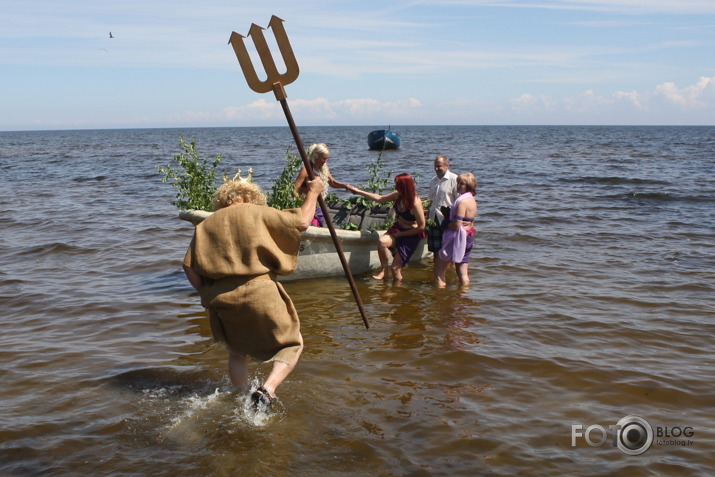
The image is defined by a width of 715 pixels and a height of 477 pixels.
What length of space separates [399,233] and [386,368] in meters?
3.05

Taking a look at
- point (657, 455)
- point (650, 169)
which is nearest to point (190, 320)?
point (657, 455)

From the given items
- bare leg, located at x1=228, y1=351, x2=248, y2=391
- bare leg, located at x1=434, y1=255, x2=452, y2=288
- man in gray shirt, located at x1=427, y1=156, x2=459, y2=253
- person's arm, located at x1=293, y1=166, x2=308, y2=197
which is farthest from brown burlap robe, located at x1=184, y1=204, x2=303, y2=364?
man in gray shirt, located at x1=427, y1=156, x2=459, y2=253

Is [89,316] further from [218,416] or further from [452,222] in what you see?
[452,222]

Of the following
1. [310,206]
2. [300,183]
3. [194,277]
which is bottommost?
[194,277]

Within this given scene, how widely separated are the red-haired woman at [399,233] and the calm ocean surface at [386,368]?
297 millimetres

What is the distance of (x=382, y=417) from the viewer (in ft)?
14.7

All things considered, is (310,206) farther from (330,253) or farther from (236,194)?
(330,253)

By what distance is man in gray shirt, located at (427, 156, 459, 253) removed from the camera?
8062mm

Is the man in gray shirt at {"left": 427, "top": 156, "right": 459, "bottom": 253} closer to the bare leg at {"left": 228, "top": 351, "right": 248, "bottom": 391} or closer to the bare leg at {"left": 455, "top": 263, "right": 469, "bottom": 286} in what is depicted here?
the bare leg at {"left": 455, "top": 263, "right": 469, "bottom": 286}

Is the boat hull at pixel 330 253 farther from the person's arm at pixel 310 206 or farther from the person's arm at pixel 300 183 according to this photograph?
the person's arm at pixel 310 206

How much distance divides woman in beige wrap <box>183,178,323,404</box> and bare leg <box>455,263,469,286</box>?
4.15 m

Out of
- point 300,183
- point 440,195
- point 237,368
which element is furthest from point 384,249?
point 237,368

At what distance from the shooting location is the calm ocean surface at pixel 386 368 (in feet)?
13.0

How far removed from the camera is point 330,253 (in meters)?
8.06
